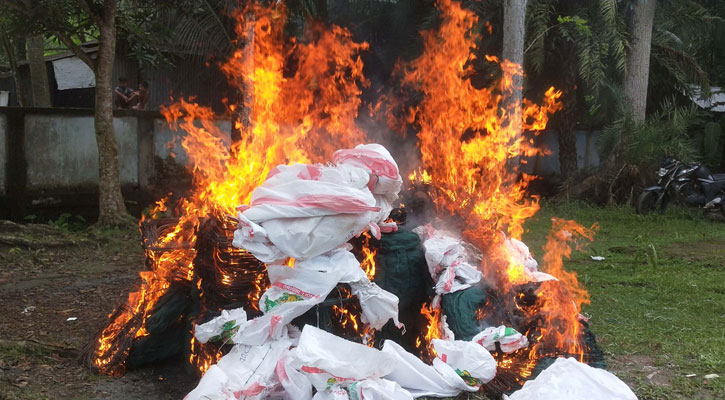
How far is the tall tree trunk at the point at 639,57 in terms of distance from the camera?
1230 centimetres

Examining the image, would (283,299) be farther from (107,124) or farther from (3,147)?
(3,147)

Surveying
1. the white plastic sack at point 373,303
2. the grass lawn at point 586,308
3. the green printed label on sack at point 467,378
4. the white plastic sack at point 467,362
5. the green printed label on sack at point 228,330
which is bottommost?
the grass lawn at point 586,308

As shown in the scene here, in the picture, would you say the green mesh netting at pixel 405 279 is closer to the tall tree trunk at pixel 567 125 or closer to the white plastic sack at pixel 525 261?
the white plastic sack at pixel 525 261

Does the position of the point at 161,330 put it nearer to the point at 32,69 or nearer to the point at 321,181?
the point at 321,181

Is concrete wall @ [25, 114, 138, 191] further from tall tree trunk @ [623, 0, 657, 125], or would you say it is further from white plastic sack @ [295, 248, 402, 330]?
tall tree trunk @ [623, 0, 657, 125]

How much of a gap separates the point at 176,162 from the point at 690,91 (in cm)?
1081

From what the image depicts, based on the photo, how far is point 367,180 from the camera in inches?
167

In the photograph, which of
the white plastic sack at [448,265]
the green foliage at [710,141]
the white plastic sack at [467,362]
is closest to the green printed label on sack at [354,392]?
the white plastic sack at [467,362]

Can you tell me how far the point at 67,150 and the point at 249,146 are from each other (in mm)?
5708

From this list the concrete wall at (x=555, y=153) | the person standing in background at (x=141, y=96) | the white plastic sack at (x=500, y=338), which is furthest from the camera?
the concrete wall at (x=555, y=153)

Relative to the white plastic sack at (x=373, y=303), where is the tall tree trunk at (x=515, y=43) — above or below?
above

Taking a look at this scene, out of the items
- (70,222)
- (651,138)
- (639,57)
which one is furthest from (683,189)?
(70,222)

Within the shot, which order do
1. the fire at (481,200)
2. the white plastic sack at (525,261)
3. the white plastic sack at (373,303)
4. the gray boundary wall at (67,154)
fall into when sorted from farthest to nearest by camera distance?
the gray boundary wall at (67,154), the white plastic sack at (525,261), the fire at (481,200), the white plastic sack at (373,303)

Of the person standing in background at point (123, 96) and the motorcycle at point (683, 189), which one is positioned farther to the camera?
the person standing in background at point (123, 96)
